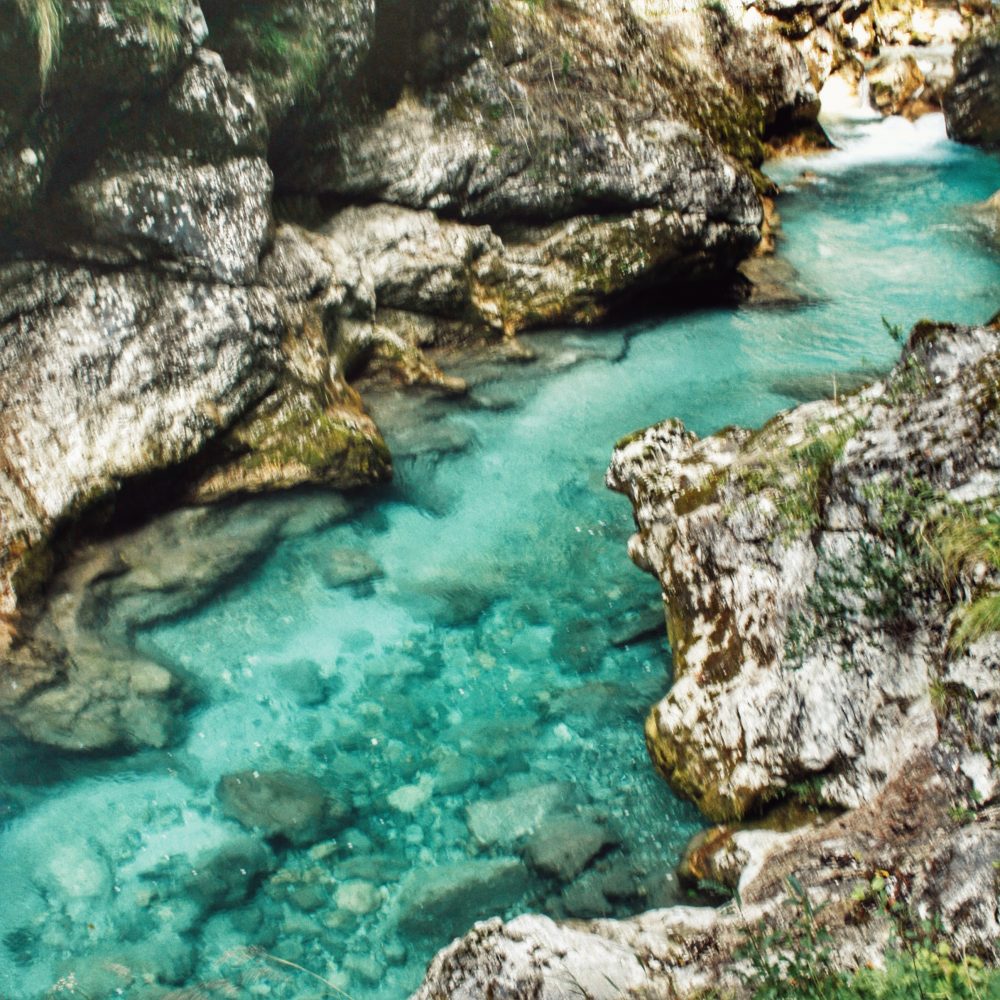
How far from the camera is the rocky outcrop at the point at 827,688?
3096 millimetres

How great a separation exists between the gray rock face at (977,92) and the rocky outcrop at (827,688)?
42.6 ft

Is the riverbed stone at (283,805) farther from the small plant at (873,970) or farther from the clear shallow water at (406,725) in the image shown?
the small plant at (873,970)

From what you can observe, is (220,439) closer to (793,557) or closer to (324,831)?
(324,831)

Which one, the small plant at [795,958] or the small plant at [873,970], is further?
the small plant at [795,958]

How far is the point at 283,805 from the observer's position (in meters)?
4.90

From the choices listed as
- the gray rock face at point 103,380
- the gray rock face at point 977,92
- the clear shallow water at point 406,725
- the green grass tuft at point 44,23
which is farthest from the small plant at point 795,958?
the gray rock face at point 977,92

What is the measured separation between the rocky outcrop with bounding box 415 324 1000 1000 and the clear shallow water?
2.17 feet

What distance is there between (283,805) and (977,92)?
15808 mm

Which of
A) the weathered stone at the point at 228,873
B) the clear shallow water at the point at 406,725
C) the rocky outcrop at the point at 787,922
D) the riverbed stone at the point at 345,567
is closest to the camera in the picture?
the rocky outcrop at the point at 787,922

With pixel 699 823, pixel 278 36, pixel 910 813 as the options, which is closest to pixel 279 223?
pixel 278 36

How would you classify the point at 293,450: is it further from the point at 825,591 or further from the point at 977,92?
the point at 977,92

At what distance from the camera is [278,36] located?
7.36 metres

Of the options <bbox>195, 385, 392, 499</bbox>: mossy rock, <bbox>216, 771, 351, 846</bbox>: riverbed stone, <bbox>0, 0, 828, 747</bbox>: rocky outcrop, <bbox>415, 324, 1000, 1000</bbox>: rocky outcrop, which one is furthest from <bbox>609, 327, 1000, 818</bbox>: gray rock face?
<bbox>0, 0, 828, 747</bbox>: rocky outcrop

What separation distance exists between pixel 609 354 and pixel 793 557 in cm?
504
